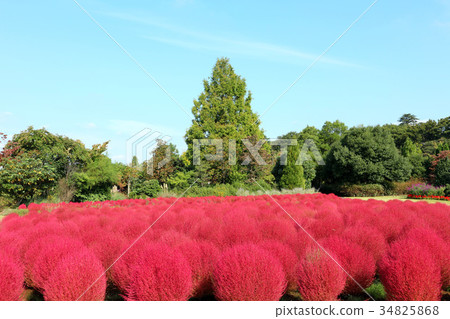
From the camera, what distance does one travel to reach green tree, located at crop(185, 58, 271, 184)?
89.2 ft

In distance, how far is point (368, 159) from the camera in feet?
106

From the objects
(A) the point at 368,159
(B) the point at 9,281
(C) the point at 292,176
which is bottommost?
(B) the point at 9,281

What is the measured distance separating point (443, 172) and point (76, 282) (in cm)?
3410

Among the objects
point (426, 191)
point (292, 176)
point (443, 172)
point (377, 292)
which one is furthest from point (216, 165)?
point (377, 292)

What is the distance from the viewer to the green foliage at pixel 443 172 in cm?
2954

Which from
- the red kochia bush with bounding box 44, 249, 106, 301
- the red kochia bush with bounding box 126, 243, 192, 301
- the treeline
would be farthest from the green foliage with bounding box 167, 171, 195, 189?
the red kochia bush with bounding box 126, 243, 192, 301

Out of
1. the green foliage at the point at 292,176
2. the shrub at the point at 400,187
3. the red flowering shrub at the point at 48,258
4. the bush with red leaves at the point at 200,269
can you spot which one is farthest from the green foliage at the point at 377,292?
the shrub at the point at 400,187

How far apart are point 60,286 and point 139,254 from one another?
104cm

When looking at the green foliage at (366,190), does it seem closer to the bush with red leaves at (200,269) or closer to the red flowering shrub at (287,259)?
the red flowering shrub at (287,259)

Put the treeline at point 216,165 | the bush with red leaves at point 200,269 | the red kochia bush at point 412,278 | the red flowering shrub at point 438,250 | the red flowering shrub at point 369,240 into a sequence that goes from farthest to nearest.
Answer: the treeline at point 216,165 → the red flowering shrub at point 369,240 → the red flowering shrub at point 438,250 → the bush with red leaves at point 200,269 → the red kochia bush at point 412,278

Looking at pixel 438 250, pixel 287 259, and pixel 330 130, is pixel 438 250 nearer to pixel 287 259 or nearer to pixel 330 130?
pixel 287 259

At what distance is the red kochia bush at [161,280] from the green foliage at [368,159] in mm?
31010

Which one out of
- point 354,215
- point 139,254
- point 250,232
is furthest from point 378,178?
point 139,254

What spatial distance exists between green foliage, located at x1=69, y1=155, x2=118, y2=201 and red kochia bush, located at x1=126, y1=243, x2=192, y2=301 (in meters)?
19.2
